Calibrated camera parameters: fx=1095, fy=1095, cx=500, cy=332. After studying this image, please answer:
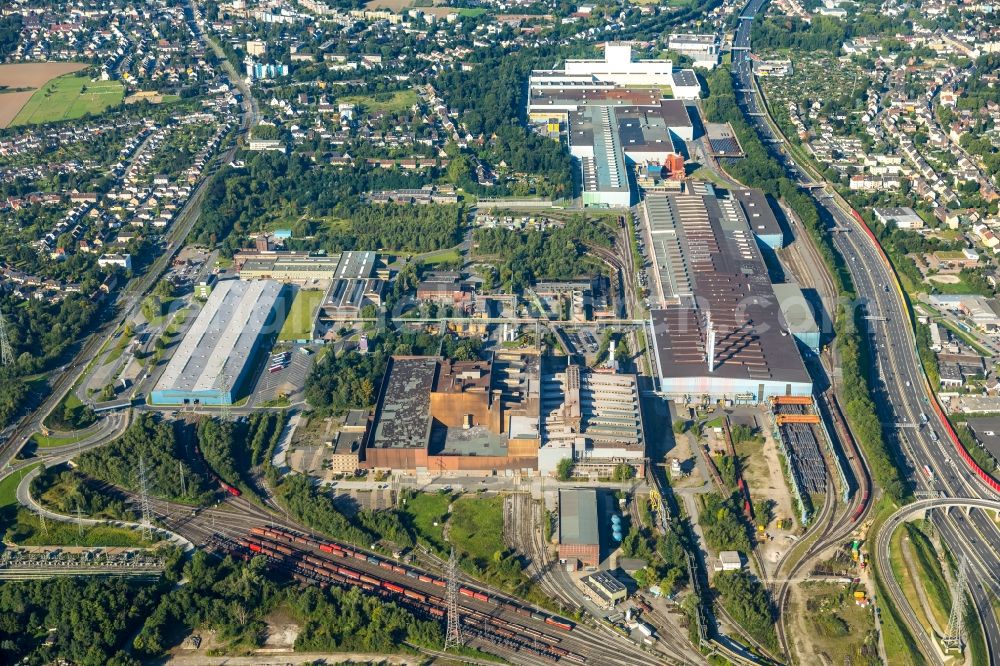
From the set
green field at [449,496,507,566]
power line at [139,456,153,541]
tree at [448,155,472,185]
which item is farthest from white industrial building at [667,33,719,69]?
power line at [139,456,153,541]

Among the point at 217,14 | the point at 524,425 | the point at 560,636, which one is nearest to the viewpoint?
the point at 560,636

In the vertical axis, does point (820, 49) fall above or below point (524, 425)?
below

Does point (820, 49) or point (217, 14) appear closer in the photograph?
point (820, 49)

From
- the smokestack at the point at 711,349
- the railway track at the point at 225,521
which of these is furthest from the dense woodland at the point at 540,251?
the railway track at the point at 225,521

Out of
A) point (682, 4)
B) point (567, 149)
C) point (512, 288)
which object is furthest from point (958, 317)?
point (682, 4)

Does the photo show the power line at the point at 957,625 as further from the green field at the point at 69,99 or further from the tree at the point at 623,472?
the green field at the point at 69,99

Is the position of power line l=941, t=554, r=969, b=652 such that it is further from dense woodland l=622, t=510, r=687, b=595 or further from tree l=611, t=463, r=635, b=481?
tree l=611, t=463, r=635, b=481

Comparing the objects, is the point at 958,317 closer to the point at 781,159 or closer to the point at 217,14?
the point at 781,159
